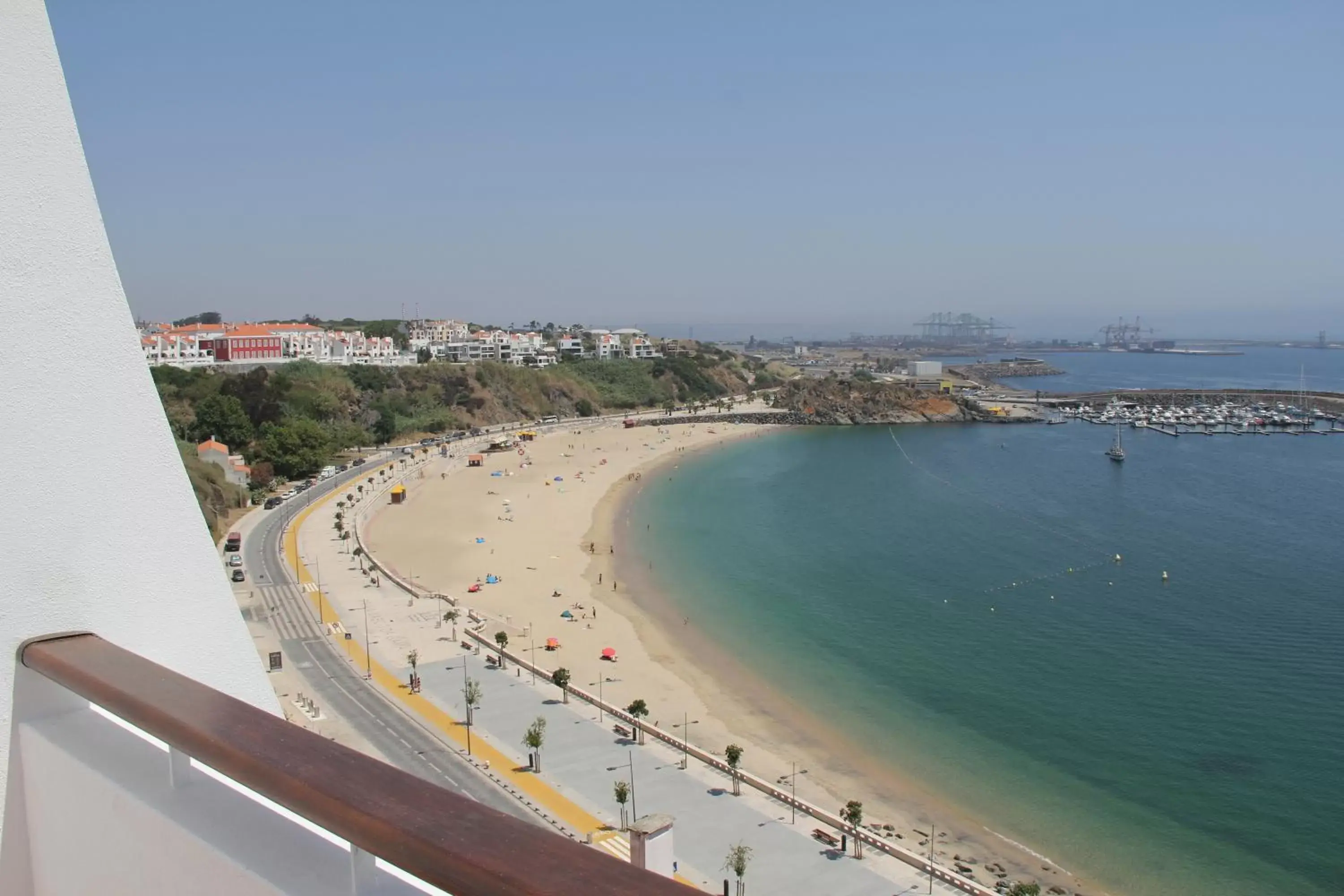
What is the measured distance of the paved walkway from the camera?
926cm

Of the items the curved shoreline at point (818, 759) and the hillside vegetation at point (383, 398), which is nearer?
the curved shoreline at point (818, 759)

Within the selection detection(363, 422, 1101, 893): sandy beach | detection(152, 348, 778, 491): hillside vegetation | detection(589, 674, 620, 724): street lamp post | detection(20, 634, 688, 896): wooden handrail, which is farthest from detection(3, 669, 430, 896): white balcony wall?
detection(152, 348, 778, 491): hillside vegetation

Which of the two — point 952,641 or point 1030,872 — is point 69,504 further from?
point 952,641

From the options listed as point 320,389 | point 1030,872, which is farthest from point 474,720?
point 320,389

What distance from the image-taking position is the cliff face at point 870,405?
57062 millimetres

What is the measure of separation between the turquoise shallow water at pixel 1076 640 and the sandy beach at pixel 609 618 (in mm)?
556

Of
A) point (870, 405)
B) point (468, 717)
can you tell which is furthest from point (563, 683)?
point (870, 405)

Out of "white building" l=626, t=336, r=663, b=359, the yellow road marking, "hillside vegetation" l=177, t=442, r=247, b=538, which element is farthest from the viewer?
"white building" l=626, t=336, r=663, b=359

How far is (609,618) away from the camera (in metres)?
18.4

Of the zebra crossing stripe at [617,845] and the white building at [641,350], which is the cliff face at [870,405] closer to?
the white building at [641,350]

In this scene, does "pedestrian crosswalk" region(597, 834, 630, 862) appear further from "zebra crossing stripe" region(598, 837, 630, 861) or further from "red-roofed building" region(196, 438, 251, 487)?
"red-roofed building" region(196, 438, 251, 487)

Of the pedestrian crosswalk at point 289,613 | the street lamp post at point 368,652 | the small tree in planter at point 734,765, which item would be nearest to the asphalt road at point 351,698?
the pedestrian crosswalk at point 289,613

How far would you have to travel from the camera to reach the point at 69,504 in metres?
2.07

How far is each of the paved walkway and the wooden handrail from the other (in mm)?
7967
